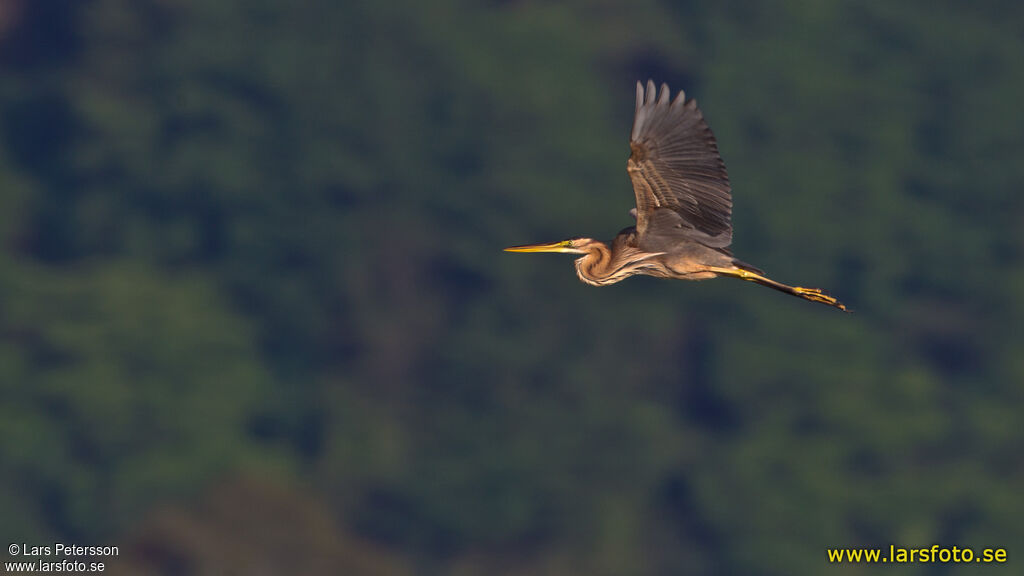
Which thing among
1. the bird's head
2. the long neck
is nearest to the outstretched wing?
the long neck

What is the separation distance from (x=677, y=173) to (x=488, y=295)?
20277mm

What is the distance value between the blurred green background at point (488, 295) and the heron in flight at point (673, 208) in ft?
47.6

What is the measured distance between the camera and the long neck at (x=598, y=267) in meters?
8.67

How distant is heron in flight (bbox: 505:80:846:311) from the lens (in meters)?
7.79

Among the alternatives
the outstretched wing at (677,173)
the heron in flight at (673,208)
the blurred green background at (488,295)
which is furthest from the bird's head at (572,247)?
the blurred green background at (488,295)

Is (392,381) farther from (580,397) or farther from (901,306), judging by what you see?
(901,306)

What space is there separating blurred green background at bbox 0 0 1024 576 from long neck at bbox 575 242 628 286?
1424 cm

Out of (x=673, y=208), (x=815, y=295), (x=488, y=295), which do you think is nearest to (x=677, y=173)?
(x=673, y=208)

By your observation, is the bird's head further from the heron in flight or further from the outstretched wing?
the outstretched wing

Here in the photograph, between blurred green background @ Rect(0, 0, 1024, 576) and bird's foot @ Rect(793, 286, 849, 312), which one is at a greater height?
blurred green background @ Rect(0, 0, 1024, 576)

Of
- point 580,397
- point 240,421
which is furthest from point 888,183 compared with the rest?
point 240,421

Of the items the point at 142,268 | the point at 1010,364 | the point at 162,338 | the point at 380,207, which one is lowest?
the point at 1010,364

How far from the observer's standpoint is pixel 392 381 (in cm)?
2892

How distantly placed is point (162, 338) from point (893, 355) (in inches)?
463
